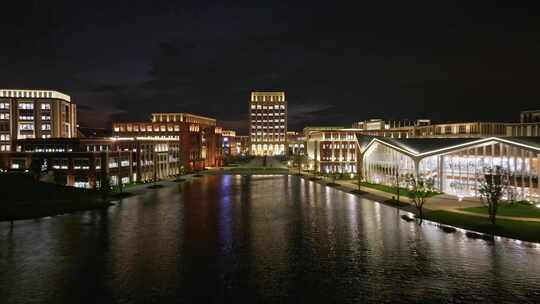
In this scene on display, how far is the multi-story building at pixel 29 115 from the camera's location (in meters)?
137

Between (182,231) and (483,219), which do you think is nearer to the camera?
(182,231)

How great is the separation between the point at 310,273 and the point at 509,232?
988 inches

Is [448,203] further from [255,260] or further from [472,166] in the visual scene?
[255,260]

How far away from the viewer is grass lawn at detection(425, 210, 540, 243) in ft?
124

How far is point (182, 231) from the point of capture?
4162cm

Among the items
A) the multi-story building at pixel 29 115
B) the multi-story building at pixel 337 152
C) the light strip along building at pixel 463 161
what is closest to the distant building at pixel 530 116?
the multi-story building at pixel 337 152

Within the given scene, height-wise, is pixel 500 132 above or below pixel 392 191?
above

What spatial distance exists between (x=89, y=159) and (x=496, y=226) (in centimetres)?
7604

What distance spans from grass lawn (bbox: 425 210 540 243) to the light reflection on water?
2793mm

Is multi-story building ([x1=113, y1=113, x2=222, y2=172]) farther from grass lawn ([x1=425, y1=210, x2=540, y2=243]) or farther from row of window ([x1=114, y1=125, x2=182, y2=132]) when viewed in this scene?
grass lawn ([x1=425, y1=210, x2=540, y2=243])

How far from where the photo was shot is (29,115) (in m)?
141

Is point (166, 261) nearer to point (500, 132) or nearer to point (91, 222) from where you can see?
point (91, 222)

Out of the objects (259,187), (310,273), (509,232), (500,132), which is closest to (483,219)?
(509,232)

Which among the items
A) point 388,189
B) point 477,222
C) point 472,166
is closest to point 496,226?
point 477,222
